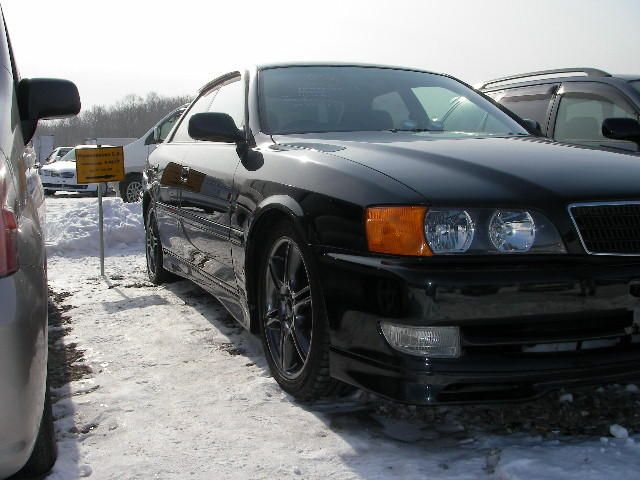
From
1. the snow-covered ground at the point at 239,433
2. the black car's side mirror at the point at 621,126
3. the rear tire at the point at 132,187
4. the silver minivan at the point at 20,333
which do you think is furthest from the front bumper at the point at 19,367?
the rear tire at the point at 132,187

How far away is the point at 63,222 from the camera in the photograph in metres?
8.65

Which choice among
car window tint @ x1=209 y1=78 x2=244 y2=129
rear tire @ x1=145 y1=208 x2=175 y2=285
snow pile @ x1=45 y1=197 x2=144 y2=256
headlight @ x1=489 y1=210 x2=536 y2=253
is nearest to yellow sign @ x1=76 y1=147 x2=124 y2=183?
rear tire @ x1=145 y1=208 x2=175 y2=285

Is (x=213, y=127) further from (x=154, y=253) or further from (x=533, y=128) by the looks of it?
(x=154, y=253)

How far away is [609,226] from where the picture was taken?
2.51 m

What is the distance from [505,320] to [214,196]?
6.37 ft

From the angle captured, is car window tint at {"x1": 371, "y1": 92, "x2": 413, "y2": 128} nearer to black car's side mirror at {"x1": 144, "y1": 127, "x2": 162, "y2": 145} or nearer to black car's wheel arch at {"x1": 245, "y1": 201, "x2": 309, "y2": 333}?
black car's wheel arch at {"x1": 245, "y1": 201, "x2": 309, "y2": 333}

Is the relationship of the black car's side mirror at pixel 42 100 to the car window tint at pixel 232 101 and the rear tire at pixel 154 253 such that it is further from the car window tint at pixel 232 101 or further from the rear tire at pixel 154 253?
the rear tire at pixel 154 253

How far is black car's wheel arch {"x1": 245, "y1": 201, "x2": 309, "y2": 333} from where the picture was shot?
2887 millimetres

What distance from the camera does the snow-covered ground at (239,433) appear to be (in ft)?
8.03

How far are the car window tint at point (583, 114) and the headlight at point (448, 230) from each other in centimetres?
350

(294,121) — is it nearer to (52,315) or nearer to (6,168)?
(6,168)

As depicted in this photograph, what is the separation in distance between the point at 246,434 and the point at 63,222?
655cm

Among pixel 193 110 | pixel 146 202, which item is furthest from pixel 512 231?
pixel 146 202

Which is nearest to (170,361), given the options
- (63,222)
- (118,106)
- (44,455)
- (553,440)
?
(44,455)
